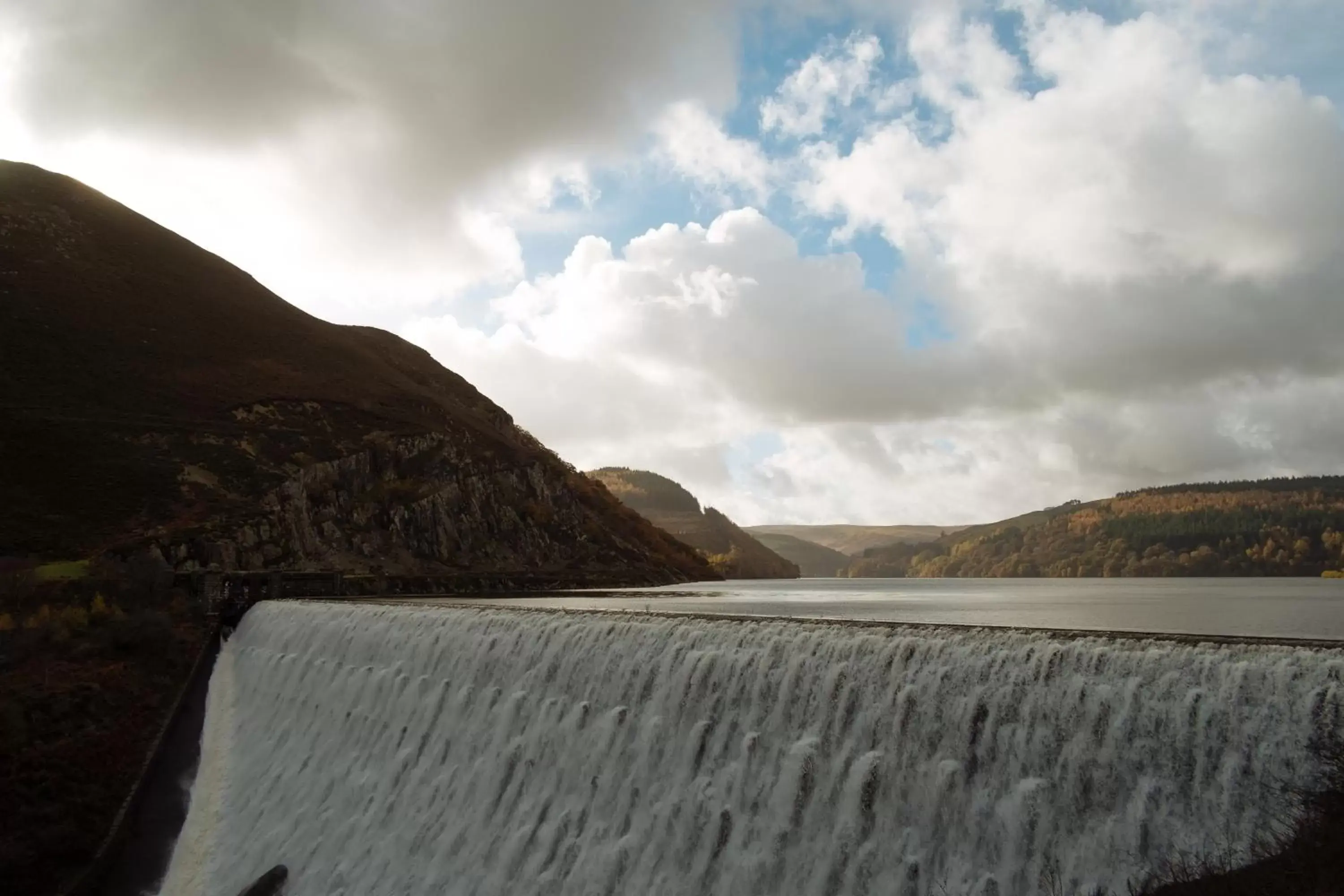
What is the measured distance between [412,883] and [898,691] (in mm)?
10998

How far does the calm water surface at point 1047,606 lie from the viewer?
3241cm

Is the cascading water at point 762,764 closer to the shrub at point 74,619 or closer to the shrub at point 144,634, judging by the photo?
the shrub at point 144,634

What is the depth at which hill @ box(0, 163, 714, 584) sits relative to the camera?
58.6m

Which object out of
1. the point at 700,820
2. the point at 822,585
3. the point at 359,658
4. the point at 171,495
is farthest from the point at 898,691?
the point at 822,585

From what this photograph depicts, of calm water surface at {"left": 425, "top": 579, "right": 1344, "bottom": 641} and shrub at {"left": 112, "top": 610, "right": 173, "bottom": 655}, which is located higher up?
calm water surface at {"left": 425, "top": 579, "right": 1344, "bottom": 641}

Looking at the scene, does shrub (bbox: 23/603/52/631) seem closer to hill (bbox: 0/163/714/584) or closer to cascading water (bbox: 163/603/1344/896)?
cascading water (bbox: 163/603/1344/896)

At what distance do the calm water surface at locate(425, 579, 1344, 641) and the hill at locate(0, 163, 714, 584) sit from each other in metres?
16.9

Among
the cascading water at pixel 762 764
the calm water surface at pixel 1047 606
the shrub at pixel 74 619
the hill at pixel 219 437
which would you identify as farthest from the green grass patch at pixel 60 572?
the cascading water at pixel 762 764

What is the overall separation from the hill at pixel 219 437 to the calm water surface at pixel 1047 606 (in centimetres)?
1693

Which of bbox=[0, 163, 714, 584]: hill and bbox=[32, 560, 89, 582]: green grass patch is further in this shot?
bbox=[0, 163, 714, 584]: hill

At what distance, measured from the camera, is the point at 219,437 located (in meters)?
70.2

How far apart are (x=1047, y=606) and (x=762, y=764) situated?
43.9m

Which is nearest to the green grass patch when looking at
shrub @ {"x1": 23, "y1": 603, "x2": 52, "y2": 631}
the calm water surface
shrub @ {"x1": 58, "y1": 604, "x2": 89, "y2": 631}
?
shrub @ {"x1": 23, "y1": 603, "x2": 52, "y2": 631}

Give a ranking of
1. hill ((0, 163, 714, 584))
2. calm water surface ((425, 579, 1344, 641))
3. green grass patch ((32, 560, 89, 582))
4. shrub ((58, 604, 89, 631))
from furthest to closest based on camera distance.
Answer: hill ((0, 163, 714, 584))
green grass patch ((32, 560, 89, 582))
calm water surface ((425, 579, 1344, 641))
shrub ((58, 604, 89, 631))
